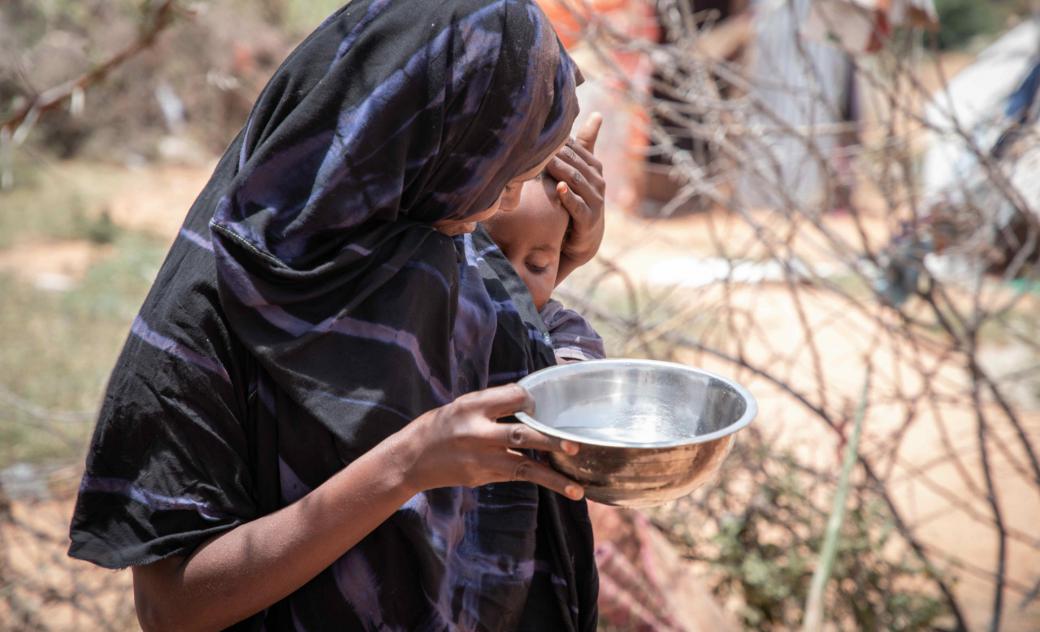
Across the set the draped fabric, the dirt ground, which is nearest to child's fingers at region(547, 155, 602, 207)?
the draped fabric

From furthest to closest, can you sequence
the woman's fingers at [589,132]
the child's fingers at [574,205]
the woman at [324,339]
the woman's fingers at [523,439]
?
the woman's fingers at [589,132] < the child's fingers at [574,205] < the woman at [324,339] < the woman's fingers at [523,439]

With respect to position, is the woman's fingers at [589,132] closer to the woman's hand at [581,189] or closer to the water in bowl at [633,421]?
the woman's hand at [581,189]

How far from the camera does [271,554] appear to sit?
1218 millimetres

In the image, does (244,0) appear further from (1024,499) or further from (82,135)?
(1024,499)

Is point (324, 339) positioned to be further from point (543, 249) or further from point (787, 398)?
point (787, 398)

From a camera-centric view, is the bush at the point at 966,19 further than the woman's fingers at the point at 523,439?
Yes

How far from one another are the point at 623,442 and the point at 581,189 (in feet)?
2.02

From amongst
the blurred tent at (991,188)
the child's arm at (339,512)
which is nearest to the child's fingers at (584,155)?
the child's arm at (339,512)

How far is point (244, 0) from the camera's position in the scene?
42.4 feet

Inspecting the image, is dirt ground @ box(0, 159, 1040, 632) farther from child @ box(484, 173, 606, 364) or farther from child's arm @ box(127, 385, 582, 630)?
child's arm @ box(127, 385, 582, 630)

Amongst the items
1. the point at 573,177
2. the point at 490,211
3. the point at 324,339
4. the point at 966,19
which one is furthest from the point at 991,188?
the point at 966,19

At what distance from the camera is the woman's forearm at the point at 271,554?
118 cm

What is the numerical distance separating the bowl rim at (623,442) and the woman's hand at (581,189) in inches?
11.8

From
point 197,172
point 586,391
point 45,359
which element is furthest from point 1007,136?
point 197,172
